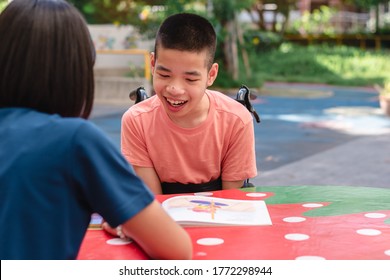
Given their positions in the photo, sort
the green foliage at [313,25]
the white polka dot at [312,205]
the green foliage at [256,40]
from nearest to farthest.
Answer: the white polka dot at [312,205], the green foliage at [256,40], the green foliage at [313,25]

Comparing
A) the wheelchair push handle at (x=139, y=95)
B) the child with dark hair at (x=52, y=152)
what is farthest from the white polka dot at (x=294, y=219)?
the wheelchair push handle at (x=139, y=95)

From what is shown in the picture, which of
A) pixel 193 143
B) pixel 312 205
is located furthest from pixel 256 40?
pixel 312 205

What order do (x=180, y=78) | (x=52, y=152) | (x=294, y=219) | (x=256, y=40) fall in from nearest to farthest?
1. (x=52, y=152)
2. (x=294, y=219)
3. (x=180, y=78)
4. (x=256, y=40)

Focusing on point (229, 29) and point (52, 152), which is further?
point (229, 29)

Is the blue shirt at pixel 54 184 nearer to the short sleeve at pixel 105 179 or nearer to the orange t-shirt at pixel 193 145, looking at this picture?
the short sleeve at pixel 105 179

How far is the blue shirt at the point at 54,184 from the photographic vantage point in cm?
130

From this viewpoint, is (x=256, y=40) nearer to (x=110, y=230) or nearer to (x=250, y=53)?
(x=250, y=53)

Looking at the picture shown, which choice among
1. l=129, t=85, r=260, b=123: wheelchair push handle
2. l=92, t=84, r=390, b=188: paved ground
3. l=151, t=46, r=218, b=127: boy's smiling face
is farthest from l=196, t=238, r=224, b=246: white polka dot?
l=92, t=84, r=390, b=188: paved ground

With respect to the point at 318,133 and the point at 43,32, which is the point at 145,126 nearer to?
the point at 43,32

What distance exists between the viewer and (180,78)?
7.98 ft

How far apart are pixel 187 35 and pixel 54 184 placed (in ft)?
4.33

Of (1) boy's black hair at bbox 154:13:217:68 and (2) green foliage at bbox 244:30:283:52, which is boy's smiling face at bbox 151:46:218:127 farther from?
(2) green foliage at bbox 244:30:283:52

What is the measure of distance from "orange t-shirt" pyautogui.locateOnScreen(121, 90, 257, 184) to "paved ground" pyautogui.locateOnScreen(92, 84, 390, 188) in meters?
3.19

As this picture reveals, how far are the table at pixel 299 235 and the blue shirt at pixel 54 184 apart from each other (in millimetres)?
312
